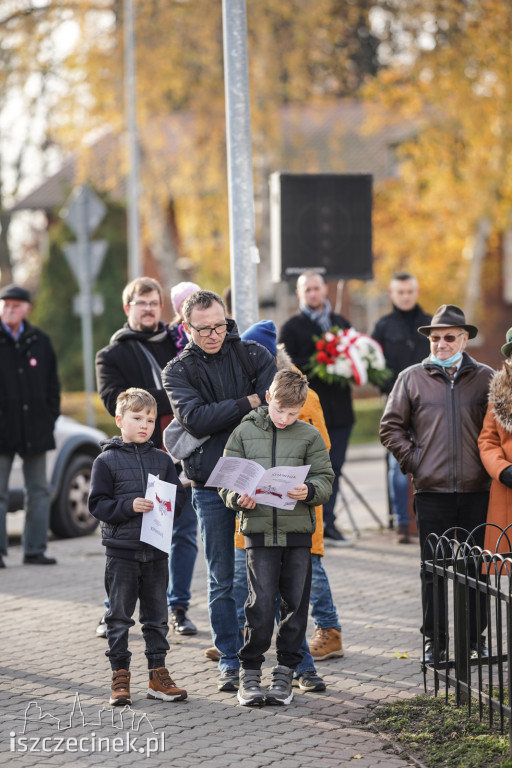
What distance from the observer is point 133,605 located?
19.1 ft

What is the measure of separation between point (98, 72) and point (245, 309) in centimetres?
1648

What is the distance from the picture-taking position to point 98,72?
22.8m

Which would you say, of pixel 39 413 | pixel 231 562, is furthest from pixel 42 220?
pixel 231 562

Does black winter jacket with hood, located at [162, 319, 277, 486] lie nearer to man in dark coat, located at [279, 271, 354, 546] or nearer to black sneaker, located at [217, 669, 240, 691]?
black sneaker, located at [217, 669, 240, 691]

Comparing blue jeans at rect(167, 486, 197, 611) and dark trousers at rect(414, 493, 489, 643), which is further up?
dark trousers at rect(414, 493, 489, 643)

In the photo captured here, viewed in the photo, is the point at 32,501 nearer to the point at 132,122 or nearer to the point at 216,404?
the point at 216,404

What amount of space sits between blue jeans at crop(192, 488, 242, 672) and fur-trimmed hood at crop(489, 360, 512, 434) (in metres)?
1.48

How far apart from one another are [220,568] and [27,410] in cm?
413

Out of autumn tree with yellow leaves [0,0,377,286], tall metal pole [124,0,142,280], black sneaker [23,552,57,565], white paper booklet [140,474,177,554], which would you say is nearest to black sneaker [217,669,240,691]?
white paper booklet [140,474,177,554]

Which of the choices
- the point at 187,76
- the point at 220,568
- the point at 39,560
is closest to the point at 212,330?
the point at 220,568

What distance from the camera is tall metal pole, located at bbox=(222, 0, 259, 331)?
767 cm

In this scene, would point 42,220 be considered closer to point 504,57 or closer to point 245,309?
point 504,57

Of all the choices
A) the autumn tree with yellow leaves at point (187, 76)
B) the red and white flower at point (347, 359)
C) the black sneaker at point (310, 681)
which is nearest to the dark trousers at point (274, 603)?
the black sneaker at point (310, 681)

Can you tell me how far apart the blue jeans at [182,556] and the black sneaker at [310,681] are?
1521 millimetres
